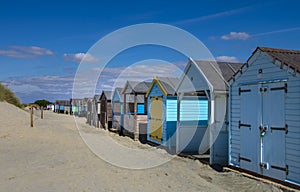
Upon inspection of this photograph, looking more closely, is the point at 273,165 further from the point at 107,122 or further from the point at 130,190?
the point at 107,122

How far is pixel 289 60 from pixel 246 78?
5.30 feet

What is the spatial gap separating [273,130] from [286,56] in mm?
2174

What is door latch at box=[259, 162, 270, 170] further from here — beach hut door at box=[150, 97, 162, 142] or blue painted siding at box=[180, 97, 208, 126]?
beach hut door at box=[150, 97, 162, 142]

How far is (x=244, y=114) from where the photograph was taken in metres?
9.98

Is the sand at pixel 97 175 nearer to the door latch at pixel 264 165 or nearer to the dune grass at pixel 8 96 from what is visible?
the door latch at pixel 264 165

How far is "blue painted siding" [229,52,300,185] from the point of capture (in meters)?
7.86

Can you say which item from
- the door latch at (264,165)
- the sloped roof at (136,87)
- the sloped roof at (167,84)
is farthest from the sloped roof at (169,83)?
the door latch at (264,165)

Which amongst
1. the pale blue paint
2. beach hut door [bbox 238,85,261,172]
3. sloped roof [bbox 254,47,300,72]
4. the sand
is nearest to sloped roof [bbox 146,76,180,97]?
the pale blue paint

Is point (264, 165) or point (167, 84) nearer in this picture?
point (264, 165)

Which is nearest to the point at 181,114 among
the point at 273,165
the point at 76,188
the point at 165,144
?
the point at 165,144

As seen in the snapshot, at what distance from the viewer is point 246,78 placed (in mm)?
9938

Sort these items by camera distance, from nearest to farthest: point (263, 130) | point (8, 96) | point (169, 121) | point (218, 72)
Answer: point (263, 130) < point (218, 72) < point (169, 121) < point (8, 96)

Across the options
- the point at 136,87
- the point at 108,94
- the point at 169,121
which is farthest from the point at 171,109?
the point at 108,94

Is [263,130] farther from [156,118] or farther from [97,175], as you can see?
[156,118]
